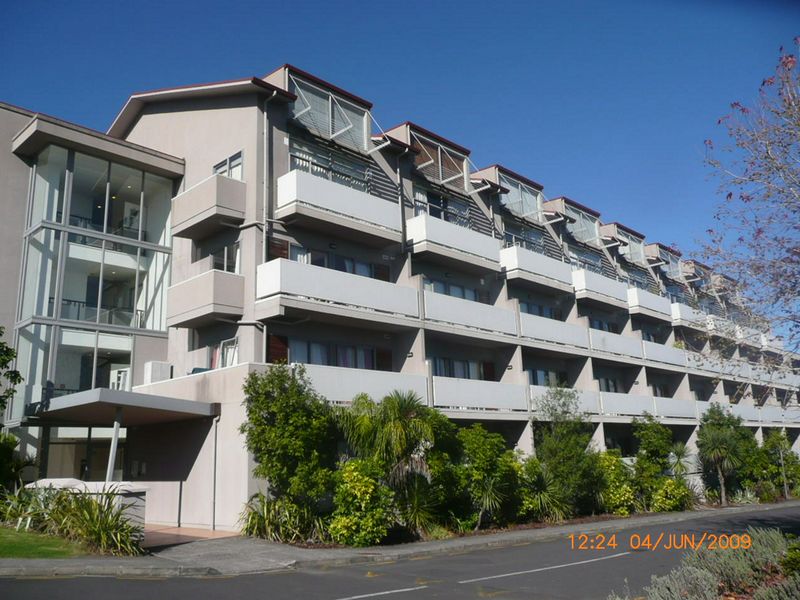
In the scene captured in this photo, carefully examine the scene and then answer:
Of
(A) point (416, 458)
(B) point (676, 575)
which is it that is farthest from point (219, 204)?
(B) point (676, 575)

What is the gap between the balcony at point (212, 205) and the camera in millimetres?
24344

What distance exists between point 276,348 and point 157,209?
1092cm

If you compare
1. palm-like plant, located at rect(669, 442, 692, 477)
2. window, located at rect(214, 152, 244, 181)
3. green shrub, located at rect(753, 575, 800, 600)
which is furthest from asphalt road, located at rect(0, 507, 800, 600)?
palm-like plant, located at rect(669, 442, 692, 477)

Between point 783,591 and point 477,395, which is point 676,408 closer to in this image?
point 477,395

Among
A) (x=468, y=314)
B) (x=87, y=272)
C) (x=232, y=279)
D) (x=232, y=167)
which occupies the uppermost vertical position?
(x=232, y=167)

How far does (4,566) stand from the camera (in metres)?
13.0

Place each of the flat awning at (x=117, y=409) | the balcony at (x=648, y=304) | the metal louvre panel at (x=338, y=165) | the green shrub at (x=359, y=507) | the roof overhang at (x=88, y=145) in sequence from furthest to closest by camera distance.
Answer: the balcony at (x=648, y=304), the metal louvre panel at (x=338, y=165), the roof overhang at (x=88, y=145), the flat awning at (x=117, y=409), the green shrub at (x=359, y=507)

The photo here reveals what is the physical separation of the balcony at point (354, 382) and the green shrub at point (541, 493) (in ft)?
16.3

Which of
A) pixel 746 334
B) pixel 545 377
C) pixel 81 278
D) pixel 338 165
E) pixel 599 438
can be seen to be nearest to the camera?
pixel 746 334

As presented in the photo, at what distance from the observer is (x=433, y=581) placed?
14.0 m

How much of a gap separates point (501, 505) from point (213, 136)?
719 inches

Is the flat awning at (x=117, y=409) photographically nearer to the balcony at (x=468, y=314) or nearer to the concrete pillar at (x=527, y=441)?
the balcony at (x=468, y=314)

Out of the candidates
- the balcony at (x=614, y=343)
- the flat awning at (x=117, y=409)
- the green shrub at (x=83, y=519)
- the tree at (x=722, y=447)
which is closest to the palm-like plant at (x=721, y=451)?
the tree at (x=722, y=447)
